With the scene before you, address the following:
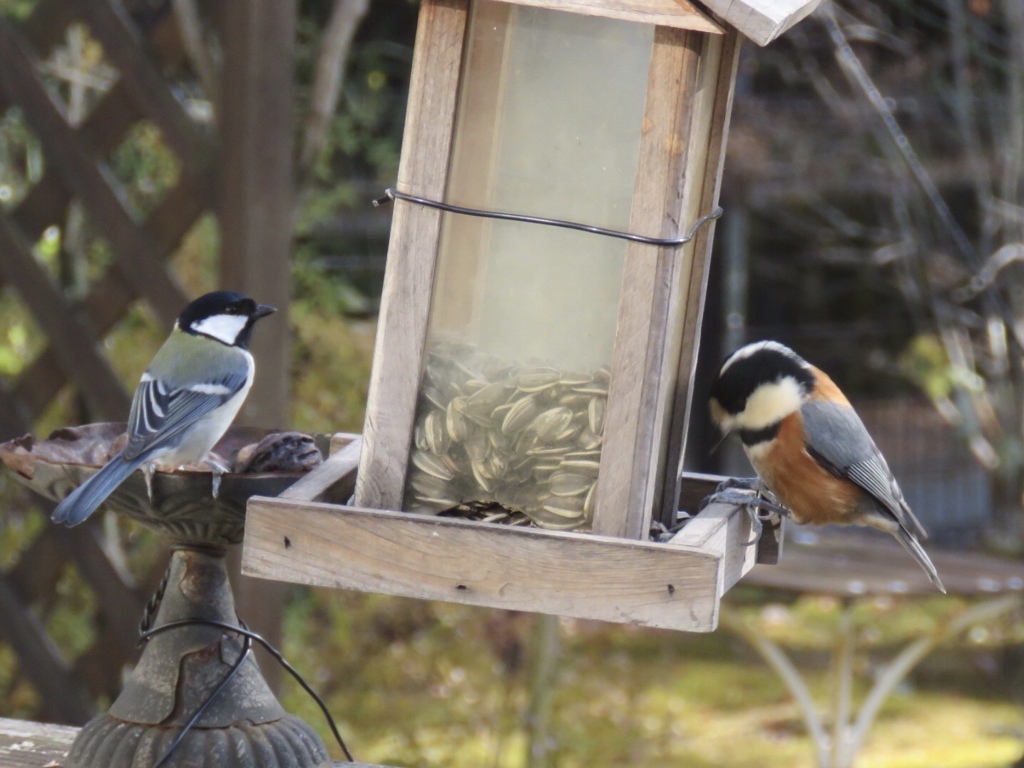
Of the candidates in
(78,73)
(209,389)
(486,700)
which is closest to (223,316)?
(209,389)

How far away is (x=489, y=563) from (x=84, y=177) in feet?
6.27

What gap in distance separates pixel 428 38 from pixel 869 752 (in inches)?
185

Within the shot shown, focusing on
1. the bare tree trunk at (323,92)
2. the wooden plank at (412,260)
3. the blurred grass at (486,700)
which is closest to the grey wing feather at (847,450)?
the wooden plank at (412,260)

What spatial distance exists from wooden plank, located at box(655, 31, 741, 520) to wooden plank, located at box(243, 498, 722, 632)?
47 cm

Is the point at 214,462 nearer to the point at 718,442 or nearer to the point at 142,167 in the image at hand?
the point at 718,442

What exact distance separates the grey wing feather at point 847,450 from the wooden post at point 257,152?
1213mm

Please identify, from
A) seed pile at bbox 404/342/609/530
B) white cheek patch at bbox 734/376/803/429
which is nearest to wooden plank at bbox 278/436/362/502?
seed pile at bbox 404/342/609/530

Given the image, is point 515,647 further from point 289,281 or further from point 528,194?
point 528,194

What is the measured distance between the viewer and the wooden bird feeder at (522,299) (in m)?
1.56

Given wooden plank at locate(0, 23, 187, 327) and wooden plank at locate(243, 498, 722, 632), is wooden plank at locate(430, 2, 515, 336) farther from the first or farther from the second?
wooden plank at locate(0, 23, 187, 327)

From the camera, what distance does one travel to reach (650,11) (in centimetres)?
153

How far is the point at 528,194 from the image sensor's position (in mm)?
1680

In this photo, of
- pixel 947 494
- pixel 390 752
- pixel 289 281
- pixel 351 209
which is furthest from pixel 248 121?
pixel 947 494

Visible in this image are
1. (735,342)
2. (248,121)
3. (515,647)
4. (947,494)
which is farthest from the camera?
(947,494)
